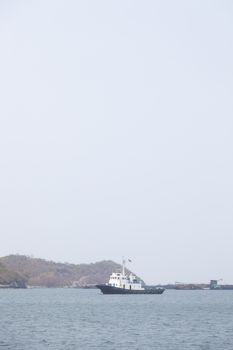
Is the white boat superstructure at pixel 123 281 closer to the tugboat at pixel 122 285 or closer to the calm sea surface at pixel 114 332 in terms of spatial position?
the tugboat at pixel 122 285

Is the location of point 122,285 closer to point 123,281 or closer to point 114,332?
point 123,281

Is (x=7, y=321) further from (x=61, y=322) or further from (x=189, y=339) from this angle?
(x=189, y=339)

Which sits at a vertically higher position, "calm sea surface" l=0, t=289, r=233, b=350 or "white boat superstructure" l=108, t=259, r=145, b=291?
"white boat superstructure" l=108, t=259, r=145, b=291

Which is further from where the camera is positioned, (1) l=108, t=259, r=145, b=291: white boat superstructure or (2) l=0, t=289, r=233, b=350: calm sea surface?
(1) l=108, t=259, r=145, b=291: white boat superstructure

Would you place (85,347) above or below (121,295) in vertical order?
below

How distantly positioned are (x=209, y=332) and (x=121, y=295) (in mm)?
87830

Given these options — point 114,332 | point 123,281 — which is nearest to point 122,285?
point 123,281

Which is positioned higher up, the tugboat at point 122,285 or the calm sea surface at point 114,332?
the tugboat at point 122,285

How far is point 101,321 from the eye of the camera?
7419cm

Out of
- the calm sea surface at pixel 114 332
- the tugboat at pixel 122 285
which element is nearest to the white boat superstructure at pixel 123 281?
the tugboat at pixel 122 285

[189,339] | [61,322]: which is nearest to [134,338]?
[189,339]

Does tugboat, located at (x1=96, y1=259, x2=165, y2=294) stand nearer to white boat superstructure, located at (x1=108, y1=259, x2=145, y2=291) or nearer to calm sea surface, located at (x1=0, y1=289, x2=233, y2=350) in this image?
white boat superstructure, located at (x1=108, y1=259, x2=145, y2=291)

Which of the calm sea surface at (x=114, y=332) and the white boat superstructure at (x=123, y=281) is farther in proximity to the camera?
the white boat superstructure at (x=123, y=281)

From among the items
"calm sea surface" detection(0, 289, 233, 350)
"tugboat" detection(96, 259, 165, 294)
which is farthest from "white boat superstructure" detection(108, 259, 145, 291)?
"calm sea surface" detection(0, 289, 233, 350)
